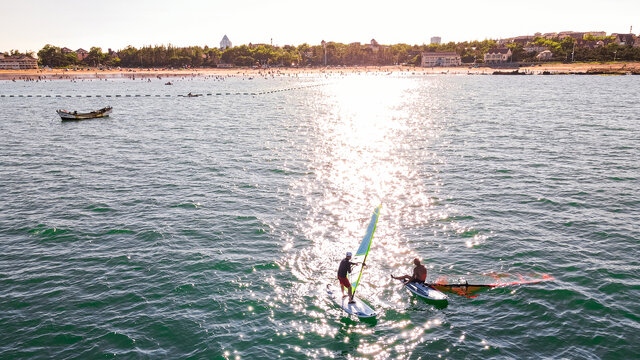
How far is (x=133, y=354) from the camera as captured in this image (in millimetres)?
19875

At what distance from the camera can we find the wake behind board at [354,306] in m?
22.5

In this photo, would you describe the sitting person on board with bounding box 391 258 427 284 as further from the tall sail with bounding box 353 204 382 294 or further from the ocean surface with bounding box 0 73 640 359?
the tall sail with bounding box 353 204 382 294

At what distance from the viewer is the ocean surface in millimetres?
21172

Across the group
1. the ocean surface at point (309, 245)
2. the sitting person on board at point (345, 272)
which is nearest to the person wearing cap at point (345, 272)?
the sitting person on board at point (345, 272)

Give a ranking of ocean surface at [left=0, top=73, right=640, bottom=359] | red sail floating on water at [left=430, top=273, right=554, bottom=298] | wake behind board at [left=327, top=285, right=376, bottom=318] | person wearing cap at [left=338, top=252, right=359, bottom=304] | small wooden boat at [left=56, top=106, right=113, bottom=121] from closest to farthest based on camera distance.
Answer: ocean surface at [left=0, top=73, right=640, bottom=359] < wake behind board at [left=327, top=285, right=376, bottom=318] < person wearing cap at [left=338, top=252, right=359, bottom=304] < red sail floating on water at [left=430, top=273, right=554, bottom=298] < small wooden boat at [left=56, top=106, right=113, bottom=121]

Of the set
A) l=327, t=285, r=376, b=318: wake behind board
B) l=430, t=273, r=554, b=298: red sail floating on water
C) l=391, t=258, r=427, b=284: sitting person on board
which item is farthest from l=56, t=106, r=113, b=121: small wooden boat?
l=430, t=273, r=554, b=298: red sail floating on water

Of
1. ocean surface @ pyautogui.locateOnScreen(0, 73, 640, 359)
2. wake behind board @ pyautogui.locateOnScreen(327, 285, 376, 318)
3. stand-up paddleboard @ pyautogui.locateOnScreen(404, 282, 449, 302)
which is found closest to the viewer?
ocean surface @ pyautogui.locateOnScreen(0, 73, 640, 359)

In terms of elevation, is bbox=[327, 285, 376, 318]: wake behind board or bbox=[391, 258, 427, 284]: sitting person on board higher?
bbox=[391, 258, 427, 284]: sitting person on board

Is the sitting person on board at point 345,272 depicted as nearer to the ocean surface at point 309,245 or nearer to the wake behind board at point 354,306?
the wake behind board at point 354,306

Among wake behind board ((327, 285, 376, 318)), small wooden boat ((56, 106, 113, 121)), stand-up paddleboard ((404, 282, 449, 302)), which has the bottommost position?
wake behind board ((327, 285, 376, 318))

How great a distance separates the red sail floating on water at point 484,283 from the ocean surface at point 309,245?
405 mm

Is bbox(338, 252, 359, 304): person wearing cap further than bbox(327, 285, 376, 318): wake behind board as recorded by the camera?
Yes

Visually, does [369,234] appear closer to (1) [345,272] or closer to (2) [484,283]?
(1) [345,272]

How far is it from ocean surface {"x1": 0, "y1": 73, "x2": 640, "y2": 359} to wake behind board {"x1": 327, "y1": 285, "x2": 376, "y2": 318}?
15.6 inches
